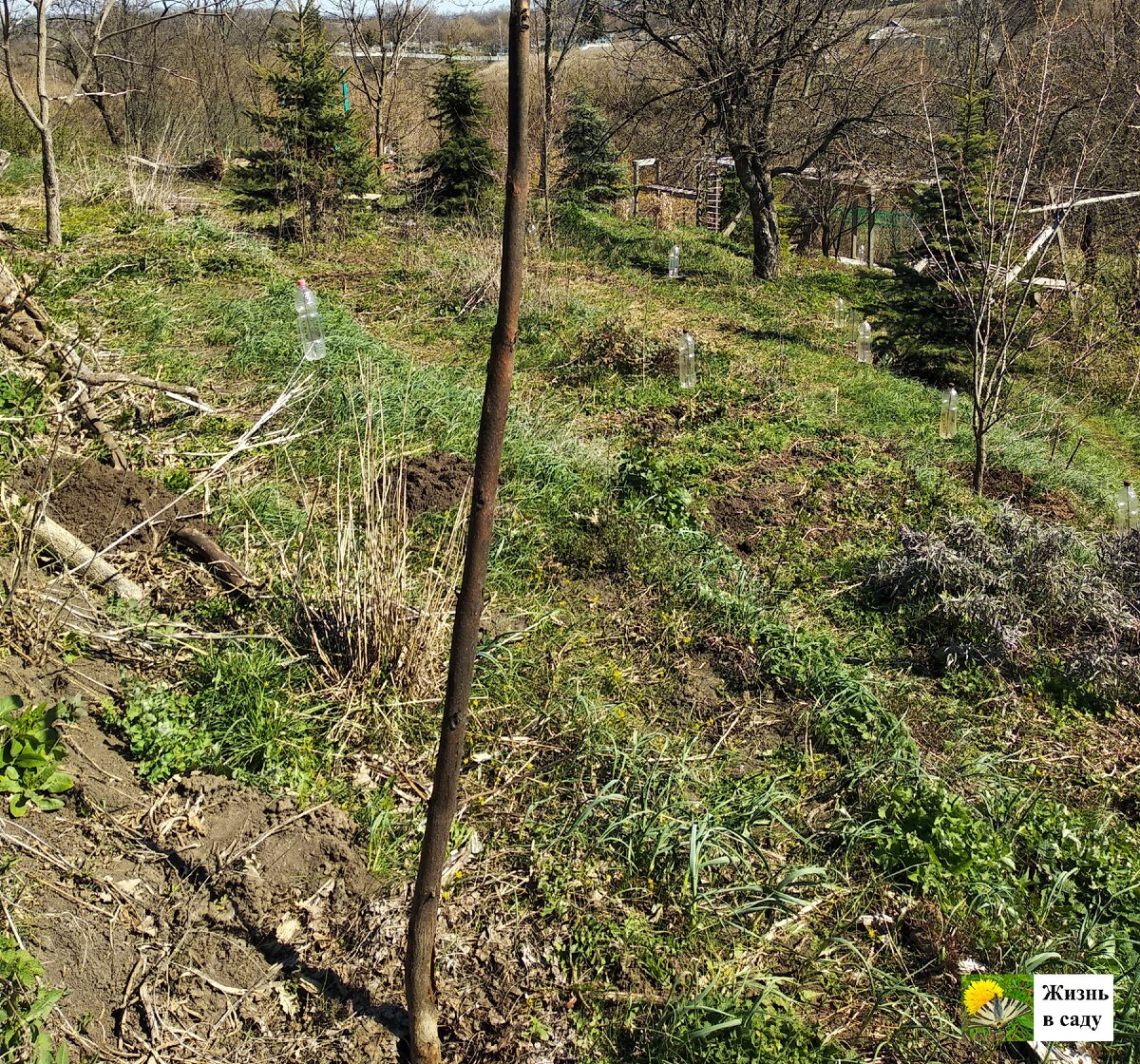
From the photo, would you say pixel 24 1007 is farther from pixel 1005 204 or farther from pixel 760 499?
pixel 1005 204

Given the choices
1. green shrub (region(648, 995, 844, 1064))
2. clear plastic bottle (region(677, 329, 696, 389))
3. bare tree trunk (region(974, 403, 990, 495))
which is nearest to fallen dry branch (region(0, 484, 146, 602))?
green shrub (region(648, 995, 844, 1064))

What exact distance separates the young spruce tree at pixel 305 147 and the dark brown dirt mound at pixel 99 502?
9.08m

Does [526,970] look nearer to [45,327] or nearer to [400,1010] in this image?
[400,1010]

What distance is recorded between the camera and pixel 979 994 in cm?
283

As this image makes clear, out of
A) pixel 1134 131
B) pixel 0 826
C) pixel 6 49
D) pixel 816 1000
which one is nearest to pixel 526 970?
pixel 816 1000

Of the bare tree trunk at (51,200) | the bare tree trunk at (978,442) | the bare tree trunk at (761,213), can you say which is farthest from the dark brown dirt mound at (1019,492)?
the bare tree trunk at (51,200)

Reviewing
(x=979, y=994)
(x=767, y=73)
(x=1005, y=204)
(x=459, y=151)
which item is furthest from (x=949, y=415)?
(x=459, y=151)

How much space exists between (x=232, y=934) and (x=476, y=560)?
65.2 inches

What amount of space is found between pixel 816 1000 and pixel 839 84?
521 inches

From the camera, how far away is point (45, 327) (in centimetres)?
590

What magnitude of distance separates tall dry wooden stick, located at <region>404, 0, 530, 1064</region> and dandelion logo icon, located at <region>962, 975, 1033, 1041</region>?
1.67 m

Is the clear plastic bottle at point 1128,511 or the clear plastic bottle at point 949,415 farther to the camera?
the clear plastic bottle at point 949,415

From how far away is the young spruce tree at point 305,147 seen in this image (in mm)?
12688

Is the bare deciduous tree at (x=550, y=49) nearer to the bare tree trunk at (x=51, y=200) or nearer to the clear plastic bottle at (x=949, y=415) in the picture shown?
the bare tree trunk at (x=51, y=200)
